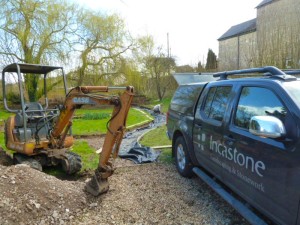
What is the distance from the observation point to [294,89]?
2926 mm

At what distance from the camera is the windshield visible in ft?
9.05

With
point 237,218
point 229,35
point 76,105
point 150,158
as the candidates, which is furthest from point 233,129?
point 229,35

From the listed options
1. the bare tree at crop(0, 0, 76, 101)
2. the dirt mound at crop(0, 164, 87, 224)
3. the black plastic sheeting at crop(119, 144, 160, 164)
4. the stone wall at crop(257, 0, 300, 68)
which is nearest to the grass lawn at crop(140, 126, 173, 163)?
the black plastic sheeting at crop(119, 144, 160, 164)

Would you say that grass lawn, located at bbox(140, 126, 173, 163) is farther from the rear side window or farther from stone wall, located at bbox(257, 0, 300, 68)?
stone wall, located at bbox(257, 0, 300, 68)

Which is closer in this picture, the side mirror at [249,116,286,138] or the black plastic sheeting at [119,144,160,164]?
the side mirror at [249,116,286,138]

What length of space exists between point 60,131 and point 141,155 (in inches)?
89.3

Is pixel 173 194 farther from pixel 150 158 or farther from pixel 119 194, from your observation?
pixel 150 158

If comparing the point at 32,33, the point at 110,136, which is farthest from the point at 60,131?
the point at 32,33

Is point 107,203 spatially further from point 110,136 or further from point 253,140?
point 253,140

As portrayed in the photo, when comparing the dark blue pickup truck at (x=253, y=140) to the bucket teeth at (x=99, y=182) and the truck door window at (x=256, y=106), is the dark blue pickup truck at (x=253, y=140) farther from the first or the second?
the bucket teeth at (x=99, y=182)

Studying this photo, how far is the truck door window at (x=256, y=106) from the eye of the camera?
9.68 ft

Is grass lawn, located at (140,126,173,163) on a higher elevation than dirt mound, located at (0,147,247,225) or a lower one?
lower

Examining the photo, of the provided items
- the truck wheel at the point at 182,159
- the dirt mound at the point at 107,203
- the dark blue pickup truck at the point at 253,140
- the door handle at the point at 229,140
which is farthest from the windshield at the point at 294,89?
the truck wheel at the point at 182,159

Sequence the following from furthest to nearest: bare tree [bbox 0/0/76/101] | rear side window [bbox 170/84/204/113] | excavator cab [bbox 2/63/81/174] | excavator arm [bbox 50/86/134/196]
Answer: bare tree [bbox 0/0/76/101], excavator cab [bbox 2/63/81/174], rear side window [bbox 170/84/204/113], excavator arm [bbox 50/86/134/196]
